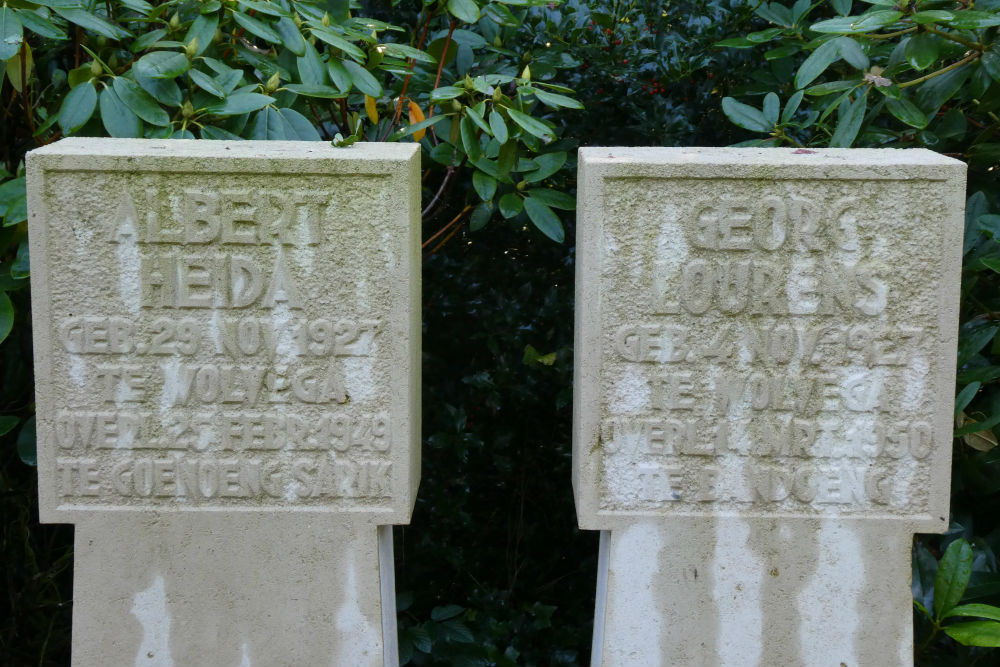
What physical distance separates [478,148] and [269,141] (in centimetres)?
43

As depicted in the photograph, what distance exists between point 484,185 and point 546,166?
0.63 feet

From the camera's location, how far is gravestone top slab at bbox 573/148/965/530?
1950 mm

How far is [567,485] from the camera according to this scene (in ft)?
10.5

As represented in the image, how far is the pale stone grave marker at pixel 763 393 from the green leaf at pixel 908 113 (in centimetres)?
18

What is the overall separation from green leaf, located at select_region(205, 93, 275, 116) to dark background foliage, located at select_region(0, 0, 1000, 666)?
222 mm

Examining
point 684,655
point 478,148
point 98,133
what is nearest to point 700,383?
point 684,655

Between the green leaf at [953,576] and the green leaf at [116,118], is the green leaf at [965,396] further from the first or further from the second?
the green leaf at [116,118]

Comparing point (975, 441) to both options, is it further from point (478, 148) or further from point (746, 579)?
point (478, 148)

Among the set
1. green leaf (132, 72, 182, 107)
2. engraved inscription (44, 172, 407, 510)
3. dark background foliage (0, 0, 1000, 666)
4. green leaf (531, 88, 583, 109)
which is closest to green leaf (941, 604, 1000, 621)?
dark background foliage (0, 0, 1000, 666)

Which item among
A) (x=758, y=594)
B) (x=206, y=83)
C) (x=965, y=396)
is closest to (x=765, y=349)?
(x=758, y=594)

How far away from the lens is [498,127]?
2.16m

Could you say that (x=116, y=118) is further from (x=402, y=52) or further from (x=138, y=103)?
(x=402, y=52)

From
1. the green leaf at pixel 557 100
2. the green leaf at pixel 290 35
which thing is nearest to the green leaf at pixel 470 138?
the green leaf at pixel 557 100

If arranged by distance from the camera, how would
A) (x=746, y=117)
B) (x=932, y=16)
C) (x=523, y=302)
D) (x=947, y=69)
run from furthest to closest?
1. (x=523, y=302)
2. (x=746, y=117)
3. (x=947, y=69)
4. (x=932, y=16)
